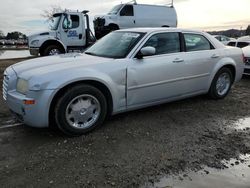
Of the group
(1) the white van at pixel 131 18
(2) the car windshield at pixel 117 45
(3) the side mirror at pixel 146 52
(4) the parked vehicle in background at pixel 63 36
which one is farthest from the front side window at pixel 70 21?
(3) the side mirror at pixel 146 52

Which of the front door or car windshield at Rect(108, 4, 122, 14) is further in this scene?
car windshield at Rect(108, 4, 122, 14)

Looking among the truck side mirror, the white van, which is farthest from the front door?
the white van

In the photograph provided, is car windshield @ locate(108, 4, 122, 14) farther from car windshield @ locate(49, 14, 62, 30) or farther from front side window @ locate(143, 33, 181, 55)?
front side window @ locate(143, 33, 181, 55)

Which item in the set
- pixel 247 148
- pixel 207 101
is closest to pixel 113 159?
pixel 247 148

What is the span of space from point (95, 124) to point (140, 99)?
3.01 feet

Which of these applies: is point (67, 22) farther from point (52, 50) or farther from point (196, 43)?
point (196, 43)

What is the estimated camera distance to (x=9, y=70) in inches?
169

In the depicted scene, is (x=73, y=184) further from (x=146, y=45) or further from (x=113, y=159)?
(x=146, y=45)

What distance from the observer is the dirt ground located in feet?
9.57

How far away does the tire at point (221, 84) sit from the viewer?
5789 mm

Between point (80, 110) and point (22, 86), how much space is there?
0.89 metres

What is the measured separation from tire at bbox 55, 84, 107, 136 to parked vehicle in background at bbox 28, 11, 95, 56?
907cm

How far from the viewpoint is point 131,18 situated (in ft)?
53.6

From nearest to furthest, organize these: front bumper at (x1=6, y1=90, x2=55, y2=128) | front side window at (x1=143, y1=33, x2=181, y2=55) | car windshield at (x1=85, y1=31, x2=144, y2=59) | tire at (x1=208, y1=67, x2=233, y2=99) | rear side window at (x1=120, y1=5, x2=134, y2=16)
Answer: front bumper at (x1=6, y1=90, x2=55, y2=128) < car windshield at (x1=85, y1=31, x2=144, y2=59) < front side window at (x1=143, y1=33, x2=181, y2=55) < tire at (x1=208, y1=67, x2=233, y2=99) < rear side window at (x1=120, y1=5, x2=134, y2=16)
